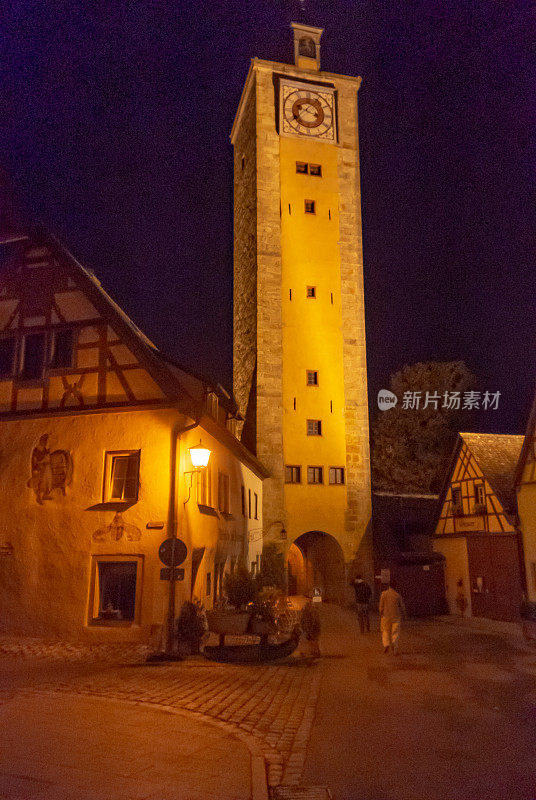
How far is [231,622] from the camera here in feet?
43.0

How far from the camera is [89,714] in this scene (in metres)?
7.84

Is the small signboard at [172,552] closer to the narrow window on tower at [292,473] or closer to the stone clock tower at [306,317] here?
the stone clock tower at [306,317]

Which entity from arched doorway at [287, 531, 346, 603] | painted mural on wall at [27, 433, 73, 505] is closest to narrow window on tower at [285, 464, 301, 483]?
arched doorway at [287, 531, 346, 603]

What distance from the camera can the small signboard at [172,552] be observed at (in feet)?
42.2

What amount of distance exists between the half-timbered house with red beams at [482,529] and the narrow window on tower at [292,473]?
301 inches

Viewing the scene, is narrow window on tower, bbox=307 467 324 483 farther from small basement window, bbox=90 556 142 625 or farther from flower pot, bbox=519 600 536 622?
small basement window, bbox=90 556 142 625

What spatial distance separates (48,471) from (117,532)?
2297 millimetres

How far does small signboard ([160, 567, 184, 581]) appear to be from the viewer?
13.0 meters

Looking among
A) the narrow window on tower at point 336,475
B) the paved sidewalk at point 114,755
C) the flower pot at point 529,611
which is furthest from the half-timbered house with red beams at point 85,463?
the narrow window on tower at point 336,475

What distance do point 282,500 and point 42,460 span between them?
1749 centimetres

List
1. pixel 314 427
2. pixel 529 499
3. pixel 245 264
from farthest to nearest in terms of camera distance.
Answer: pixel 245 264
pixel 314 427
pixel 529 499

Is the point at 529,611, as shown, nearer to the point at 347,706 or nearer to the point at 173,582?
the point at 173,582

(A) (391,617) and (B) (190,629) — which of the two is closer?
(B) (190,629)

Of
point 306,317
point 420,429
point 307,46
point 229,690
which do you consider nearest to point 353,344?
point 306,317
